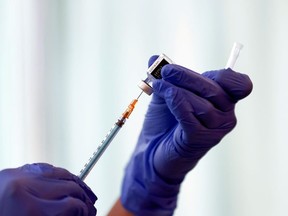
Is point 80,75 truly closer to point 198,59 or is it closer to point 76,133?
point 76,133

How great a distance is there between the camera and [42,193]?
31.9 inches

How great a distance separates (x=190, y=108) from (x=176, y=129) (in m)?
0.12

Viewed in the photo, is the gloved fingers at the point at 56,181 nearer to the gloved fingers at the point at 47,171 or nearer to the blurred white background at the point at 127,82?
the gloved fingers at the point at 47,171

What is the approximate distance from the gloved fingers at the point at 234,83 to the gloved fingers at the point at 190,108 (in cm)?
4

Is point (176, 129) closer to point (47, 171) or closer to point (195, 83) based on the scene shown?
point (195, 83)

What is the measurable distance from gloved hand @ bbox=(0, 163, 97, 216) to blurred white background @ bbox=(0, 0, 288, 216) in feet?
1.44

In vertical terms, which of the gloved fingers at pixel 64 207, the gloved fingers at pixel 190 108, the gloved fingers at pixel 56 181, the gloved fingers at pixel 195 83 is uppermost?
the gloved fingers at pixel 195 83

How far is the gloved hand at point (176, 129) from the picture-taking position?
84cm

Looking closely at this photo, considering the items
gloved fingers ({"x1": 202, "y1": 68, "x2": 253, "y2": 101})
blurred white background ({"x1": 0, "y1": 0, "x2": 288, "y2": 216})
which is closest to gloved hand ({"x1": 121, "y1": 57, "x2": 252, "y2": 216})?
gloved fingers ({"x1": 202, "y1": 68, "x2": 253, "y2": 101})

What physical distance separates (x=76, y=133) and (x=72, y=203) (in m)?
0.57

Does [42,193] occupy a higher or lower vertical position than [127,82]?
lower

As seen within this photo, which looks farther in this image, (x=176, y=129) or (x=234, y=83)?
(x=176, y=129)

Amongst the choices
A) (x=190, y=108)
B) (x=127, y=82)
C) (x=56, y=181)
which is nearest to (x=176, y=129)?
(x=190, y=108)

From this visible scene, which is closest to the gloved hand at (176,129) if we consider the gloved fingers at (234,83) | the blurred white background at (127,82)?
the gloved fingers at (234,83)
